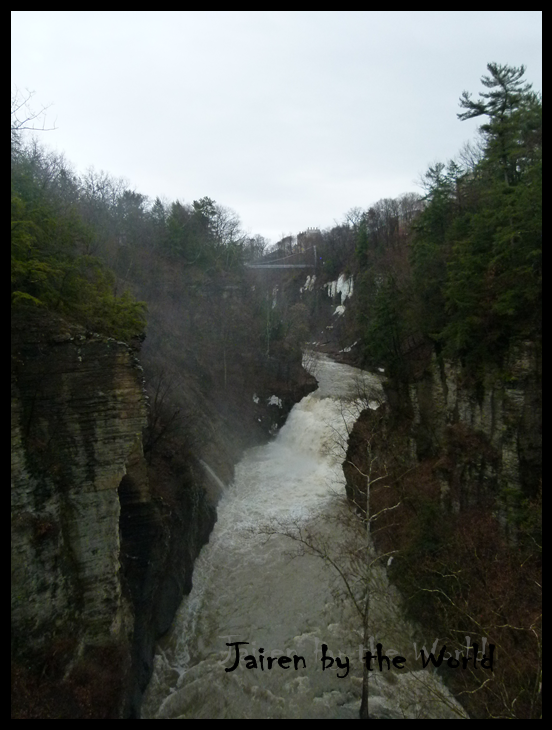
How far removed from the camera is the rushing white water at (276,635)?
9.07 metres

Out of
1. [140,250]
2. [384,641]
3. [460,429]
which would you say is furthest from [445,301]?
[140,250]

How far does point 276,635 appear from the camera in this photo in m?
11.0

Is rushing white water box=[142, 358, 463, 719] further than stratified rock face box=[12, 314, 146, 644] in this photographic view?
Yes

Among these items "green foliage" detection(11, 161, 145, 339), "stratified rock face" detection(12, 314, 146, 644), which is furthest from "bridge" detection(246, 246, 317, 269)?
"stratified rock face" detection(12, 314, 146, 644)

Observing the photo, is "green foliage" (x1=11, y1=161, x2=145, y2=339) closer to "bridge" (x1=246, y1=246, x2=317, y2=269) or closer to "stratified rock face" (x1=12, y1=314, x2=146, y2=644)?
"stratified rock face" (x1=12, y1=314, x2=146, y2=644)

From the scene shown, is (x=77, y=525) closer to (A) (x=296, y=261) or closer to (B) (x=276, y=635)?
(B) (x=276, y=635)

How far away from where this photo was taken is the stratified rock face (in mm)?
6996

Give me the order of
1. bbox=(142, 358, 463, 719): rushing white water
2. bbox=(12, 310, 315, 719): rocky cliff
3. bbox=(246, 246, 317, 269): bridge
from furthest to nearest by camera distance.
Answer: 1. bbox=(246, 246, 317, 269): bridge
2. bbox=(142, 358, 463, 719): rushing white water
3. bbox=(12, 310, 315, 719): rocky cliff

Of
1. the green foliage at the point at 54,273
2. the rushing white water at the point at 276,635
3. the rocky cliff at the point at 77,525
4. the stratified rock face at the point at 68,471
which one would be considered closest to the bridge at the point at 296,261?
the rushing white water at the point at 276,635

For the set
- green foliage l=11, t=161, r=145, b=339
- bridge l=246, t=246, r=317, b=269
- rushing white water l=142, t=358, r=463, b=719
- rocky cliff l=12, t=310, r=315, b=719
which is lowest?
rushing white water l=142, t=358, r=463, b=719

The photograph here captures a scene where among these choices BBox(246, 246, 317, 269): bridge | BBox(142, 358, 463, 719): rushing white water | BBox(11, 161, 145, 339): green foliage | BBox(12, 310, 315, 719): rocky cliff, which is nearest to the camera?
BBox(12, 310, 315, 719): rocky cliff

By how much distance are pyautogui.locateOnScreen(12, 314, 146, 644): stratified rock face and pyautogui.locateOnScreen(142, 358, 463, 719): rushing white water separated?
9.51ft

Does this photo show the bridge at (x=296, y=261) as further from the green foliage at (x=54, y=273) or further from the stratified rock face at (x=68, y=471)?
the stratified rock face at (x=68, y=471)
